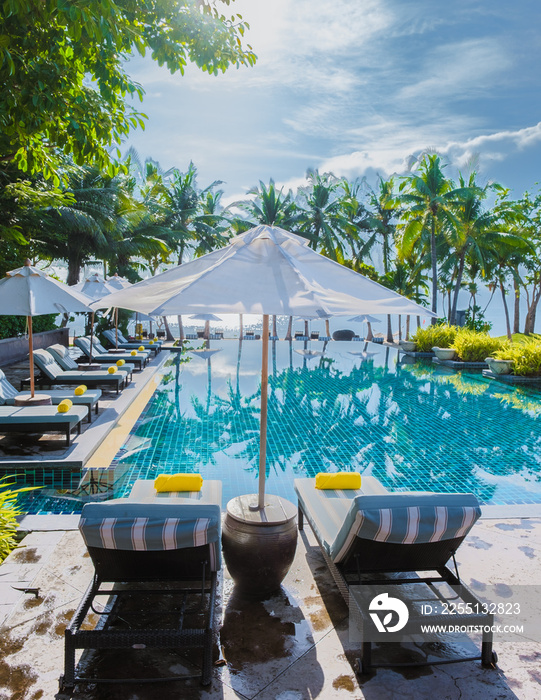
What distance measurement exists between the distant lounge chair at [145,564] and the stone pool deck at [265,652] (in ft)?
0.48

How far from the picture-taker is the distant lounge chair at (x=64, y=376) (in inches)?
397

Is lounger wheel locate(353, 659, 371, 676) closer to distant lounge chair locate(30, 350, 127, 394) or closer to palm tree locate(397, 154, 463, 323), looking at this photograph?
distant lounge chair locate(30, 350, 127, 394)

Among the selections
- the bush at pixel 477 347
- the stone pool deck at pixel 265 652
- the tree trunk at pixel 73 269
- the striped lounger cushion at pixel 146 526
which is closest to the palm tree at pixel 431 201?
the bush at pixel 477 347

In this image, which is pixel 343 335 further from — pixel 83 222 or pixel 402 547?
pixel 402 547

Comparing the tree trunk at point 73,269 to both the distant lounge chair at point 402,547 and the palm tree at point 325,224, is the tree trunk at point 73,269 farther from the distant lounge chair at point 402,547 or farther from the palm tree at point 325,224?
the distant lounge chair at point 402,547

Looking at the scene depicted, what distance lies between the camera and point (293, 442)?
8594 millimetres

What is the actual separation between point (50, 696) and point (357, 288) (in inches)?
113

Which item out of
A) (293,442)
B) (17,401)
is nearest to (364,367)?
(293,442)

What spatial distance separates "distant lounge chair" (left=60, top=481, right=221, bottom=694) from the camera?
2.53 m

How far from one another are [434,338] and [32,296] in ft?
54.8

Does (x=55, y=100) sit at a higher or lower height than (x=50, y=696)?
higher

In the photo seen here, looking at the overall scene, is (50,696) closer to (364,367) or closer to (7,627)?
(7,627)

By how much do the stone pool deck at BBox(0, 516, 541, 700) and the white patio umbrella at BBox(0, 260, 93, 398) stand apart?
4392 mm

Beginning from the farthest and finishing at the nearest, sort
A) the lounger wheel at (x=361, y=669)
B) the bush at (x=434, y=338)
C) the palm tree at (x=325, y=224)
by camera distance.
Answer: the palm tree at (x=325, y=224), the bush at (x=434, y=338), the lounger wheel at (x=361, y=669)
